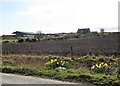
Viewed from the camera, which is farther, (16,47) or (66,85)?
(16,47)

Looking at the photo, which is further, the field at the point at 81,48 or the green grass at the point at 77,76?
the field at the point at 81,48

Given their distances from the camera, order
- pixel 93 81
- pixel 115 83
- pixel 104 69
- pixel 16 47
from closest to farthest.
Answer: pixel 115 83 < pixel 93 81 < pixel 104 69 < pixel 16 47

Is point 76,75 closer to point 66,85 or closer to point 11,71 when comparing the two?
point 66,85

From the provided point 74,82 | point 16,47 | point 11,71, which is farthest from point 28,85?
point 16,47

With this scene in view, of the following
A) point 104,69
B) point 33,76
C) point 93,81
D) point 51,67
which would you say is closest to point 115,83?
point 93,81

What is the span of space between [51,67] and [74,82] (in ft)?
16.4

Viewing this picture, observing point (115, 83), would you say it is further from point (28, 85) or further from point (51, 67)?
point (51, 67)

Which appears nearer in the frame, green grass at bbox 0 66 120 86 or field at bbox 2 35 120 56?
green grass at bbox 0 66 120 86

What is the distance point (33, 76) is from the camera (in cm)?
1583

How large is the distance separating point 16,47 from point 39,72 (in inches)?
1170

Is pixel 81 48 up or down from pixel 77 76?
down

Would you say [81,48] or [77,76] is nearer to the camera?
[77,76]

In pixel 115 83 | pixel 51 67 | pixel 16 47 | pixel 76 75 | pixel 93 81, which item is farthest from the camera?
pixel 16 47

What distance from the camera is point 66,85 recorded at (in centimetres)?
1245
